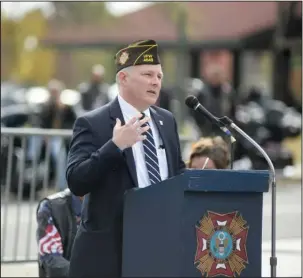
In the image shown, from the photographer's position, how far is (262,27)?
100 ft

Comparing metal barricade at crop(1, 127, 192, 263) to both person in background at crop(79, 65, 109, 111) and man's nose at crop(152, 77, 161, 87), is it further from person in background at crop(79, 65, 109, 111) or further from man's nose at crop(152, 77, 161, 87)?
person in background at crop(79, 65, 109, 111)

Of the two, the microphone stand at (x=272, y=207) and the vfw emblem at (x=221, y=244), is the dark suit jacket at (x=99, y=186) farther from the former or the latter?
the microphone stand at (x=272, y=207)

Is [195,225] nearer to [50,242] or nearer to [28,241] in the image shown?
[50,242]

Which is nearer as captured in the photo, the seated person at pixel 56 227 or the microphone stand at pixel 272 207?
the microphone stand at pixel 272 207

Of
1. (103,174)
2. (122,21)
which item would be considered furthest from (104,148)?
(122,21)

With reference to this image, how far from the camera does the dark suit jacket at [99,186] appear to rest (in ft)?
12.2

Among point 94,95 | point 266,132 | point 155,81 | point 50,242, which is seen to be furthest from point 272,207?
point 266,132

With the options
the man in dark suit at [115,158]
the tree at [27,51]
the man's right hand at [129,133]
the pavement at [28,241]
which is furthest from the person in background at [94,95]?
the tree at [27,51]

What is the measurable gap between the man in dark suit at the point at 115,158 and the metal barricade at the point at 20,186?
15.7 feet

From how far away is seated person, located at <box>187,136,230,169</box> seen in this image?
5711mm

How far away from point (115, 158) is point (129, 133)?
0.12 meters

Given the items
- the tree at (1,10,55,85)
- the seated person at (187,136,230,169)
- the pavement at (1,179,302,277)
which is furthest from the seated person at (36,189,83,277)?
the tree at (1,10,55,85)

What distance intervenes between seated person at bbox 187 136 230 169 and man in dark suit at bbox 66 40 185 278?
1.73m

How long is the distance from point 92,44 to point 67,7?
25623 millimetres
